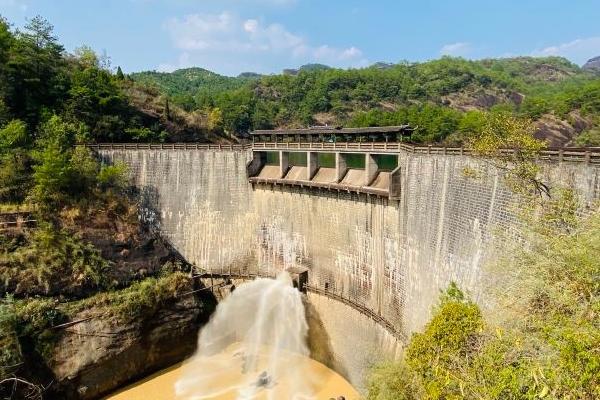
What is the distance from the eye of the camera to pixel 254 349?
1169 inches

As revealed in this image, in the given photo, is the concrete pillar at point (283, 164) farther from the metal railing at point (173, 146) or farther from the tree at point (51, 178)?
the tree at point (51, 178)

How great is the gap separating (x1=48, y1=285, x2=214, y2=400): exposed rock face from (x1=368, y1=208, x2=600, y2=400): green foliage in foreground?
17585 millimetres

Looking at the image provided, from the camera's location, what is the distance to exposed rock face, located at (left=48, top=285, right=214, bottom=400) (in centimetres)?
2566

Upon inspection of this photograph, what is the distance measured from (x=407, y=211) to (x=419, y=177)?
1.93 metres

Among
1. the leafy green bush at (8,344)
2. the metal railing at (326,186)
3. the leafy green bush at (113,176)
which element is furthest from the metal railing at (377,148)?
the leafy green bush at (8,344)

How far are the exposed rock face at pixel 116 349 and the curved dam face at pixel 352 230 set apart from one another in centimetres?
543

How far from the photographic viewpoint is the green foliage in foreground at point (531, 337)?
7758 millimetres

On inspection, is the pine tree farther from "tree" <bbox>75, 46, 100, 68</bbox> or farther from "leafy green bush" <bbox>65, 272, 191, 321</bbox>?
"leafy green bush" <bbox>65, 272, 191, 321</bbox>

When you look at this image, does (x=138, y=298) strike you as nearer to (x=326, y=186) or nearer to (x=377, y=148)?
(x=326, y=186)

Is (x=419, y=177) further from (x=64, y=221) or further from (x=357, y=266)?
(x=64, y=221)

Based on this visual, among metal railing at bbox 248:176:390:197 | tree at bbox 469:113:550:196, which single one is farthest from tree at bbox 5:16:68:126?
tree at bbox 469:113:550:196

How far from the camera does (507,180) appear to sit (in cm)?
1586

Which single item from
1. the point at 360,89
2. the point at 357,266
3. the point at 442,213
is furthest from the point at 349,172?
the point at 360,89

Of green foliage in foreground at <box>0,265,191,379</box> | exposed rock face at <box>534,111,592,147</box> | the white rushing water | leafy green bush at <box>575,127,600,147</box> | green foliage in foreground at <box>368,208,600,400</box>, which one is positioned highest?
exposed rock face at <box>534,111,592,147</box>
